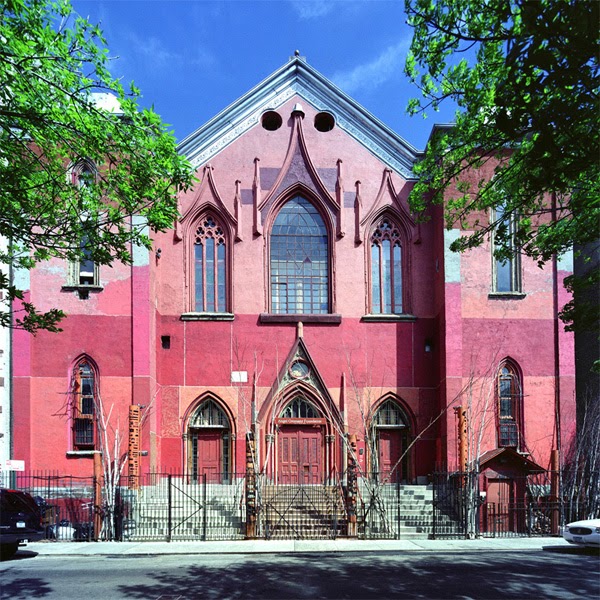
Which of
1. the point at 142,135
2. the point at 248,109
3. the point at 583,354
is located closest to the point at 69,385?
the point at 248,109

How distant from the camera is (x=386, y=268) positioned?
2769 cm

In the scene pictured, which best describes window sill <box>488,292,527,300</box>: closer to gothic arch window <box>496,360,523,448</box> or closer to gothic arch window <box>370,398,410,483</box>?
gothic arch window <box>496,360,523,448</box>

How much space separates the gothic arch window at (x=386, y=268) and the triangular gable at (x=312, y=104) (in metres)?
2.16

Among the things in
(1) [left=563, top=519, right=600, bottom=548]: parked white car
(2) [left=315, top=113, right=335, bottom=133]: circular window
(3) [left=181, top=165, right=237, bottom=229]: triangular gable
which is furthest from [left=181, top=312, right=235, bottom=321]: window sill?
(1) [left=563, top=519, right=600, bottom=548]: parked white car

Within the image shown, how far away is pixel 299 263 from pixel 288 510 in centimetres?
936

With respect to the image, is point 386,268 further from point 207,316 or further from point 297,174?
point 207,316

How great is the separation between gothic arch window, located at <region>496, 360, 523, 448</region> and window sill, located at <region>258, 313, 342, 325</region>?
6.11 m

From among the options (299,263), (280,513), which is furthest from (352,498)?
(299,263)

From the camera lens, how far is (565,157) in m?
9.31

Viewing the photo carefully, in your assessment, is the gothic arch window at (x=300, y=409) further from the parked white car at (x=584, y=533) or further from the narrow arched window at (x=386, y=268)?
the parked white car at (x=584, y=533)

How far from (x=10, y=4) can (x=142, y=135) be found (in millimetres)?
2797

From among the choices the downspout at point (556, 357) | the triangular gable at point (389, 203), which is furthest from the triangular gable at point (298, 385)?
the downspout at point (556, 357)

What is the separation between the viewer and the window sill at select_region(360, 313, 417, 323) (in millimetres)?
26984

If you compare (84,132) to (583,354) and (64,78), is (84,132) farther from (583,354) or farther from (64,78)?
(583,354)
